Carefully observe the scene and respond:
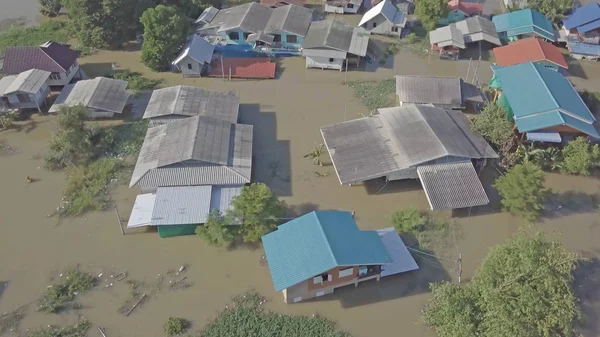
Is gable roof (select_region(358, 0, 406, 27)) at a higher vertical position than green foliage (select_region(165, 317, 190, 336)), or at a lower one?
higher

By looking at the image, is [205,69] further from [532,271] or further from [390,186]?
[532,271]

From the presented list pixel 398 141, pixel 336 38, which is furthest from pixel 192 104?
pixel 336 38

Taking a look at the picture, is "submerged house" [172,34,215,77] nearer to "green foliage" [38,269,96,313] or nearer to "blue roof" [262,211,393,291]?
"green foliage" [38,269,96,313]

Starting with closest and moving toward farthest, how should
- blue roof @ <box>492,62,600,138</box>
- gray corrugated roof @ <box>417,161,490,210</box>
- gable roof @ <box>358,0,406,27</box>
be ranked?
gray corrugated roof @ <box>417,161,490,210</box>
blue roof @ <box>492,62,600,138</box>
gable roof @ <box>358,0,406,27</box>

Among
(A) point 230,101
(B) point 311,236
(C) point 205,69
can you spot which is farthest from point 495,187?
(C) point 205,69

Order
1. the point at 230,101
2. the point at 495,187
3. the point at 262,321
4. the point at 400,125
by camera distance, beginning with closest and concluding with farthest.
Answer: the point at 262,321 → the point at 495,187 → the point at 400,125 → the point at 230,101

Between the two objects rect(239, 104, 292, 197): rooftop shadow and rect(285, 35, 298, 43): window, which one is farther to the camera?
rect(285, 35, 298, 43): window

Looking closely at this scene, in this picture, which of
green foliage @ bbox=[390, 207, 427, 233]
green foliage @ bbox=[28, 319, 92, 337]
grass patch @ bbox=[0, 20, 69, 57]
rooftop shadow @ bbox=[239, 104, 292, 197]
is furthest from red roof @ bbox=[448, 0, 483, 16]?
green foliage @ bbox=[28, 319, 92, 337]
